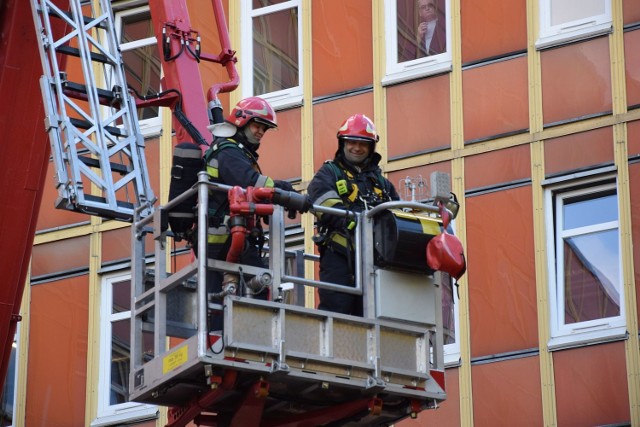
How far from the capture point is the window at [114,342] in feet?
80.5

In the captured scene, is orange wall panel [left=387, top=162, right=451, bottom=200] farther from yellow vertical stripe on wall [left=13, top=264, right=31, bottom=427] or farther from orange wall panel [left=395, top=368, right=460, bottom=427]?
yellow vertical stripe on wall [left=13, top=264, right=31, bottom=427]

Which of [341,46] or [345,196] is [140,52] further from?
[345,196]

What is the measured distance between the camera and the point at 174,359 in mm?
15188

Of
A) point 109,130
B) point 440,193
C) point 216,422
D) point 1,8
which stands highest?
point 1,8

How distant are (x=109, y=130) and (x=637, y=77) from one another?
6.20 metres

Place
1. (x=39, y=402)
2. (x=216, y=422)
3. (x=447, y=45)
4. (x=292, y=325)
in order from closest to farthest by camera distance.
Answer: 1. (x=292, y=325)
2. (x=216, y=422)
3. (x=447, y=45)
4. (x=39, y=402)

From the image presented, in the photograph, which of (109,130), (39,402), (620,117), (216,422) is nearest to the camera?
(216,422)

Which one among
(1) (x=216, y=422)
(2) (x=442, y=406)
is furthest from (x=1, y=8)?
(2) (x=442, y=406)

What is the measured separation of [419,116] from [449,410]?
3399 mm

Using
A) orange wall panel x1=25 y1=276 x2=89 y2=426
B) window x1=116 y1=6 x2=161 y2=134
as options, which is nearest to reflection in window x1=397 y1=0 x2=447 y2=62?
window x1=116 y1=6 x2=161 y2=134

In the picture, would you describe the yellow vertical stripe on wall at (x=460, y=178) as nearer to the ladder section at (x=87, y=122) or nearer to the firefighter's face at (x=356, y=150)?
the ladder section at (x=87, y=122)

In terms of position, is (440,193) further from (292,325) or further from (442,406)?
(442,406)

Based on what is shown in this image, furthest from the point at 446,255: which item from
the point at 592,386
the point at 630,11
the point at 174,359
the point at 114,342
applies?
the point at 114,342

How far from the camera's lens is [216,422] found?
1622 centimetres
